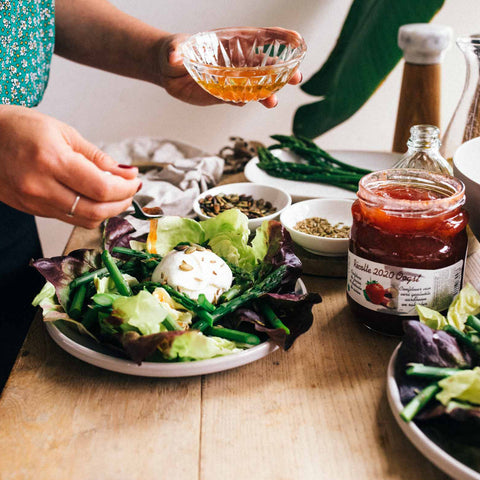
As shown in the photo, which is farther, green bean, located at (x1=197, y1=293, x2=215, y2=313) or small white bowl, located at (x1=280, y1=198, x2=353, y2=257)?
small white bowl, located at (x1=280, y1=198, x2=353, y2=257)

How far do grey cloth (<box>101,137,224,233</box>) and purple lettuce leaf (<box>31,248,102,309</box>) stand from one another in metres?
0.29

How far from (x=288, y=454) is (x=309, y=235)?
1.74 ft

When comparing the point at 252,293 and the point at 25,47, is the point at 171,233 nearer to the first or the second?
the point at 252,293

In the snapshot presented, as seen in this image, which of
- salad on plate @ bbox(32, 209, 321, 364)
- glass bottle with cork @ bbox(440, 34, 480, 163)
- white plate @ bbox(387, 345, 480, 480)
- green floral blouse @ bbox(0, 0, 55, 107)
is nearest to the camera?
white plate @ bbox(387, 345, 480, 480)

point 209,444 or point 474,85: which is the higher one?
point 474,85

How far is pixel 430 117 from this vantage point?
67.7 inches

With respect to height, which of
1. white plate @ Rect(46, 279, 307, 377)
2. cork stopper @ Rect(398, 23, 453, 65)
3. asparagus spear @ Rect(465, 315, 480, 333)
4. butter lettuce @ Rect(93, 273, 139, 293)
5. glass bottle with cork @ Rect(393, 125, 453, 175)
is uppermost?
cork stopper @ Rect(398, 23, 453, 65)

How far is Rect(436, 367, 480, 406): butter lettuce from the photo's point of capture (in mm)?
721

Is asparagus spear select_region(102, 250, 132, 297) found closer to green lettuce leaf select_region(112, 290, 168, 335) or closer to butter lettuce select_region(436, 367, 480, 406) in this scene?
green lettuce leaf select_region(112, 290, 168, 335)

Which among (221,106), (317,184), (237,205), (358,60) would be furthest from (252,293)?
(221,106)

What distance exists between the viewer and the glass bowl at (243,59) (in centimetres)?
110

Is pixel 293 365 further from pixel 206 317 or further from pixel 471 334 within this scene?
pixel 471 334

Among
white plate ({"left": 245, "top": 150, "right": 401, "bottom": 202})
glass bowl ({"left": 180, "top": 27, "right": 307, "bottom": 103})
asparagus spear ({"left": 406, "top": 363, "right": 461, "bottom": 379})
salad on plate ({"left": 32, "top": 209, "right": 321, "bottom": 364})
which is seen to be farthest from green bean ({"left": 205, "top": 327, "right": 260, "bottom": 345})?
white plate ({"left": 245, "top": 150, "right": 401, "bottom": 202})

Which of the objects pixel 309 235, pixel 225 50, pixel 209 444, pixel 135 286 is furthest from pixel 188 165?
pixel 209 444
